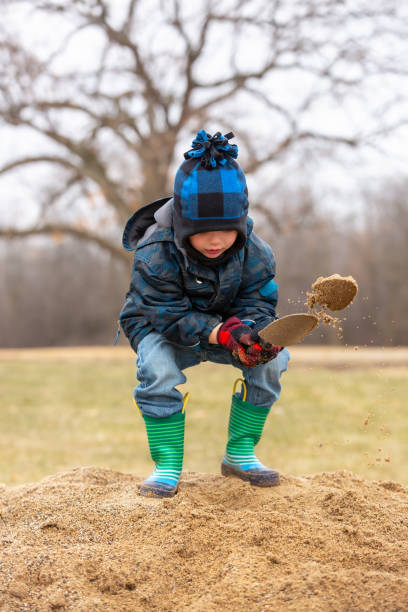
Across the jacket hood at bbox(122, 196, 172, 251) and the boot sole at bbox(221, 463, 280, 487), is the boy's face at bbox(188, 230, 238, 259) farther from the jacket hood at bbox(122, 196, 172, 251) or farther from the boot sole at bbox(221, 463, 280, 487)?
the boot sole at bbox(221, 463, 280, 487)

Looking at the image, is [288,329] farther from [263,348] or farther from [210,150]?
[210,150]

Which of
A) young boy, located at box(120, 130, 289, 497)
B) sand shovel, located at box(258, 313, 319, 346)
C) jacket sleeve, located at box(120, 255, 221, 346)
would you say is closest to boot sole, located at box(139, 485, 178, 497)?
young boy, located at box(120, 130, 289, 497)

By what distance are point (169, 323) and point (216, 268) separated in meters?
0.26

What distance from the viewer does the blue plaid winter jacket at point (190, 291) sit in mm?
2166

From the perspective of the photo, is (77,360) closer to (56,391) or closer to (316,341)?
(56,391)

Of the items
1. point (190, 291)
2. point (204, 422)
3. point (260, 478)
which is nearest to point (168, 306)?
point (190, 291)

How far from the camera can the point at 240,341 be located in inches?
80.0

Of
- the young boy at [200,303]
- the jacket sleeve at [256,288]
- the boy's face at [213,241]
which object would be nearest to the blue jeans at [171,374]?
the young boy at [200,303]

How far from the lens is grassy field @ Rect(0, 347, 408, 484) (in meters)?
4.09

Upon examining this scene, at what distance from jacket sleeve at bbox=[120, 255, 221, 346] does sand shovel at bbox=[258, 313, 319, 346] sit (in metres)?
0.28

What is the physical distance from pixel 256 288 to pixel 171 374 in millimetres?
455

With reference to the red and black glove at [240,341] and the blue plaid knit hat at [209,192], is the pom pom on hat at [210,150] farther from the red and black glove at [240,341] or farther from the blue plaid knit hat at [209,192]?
the red and black glove at [240,341]

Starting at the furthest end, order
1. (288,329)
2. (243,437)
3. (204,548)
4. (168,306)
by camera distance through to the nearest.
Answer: (243,437) < (168,306) < (288,329) < (204,548)

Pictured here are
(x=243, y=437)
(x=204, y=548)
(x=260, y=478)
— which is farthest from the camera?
(x=243, y=437)
